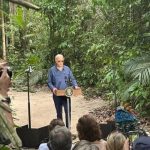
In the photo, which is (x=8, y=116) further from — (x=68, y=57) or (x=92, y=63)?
(x=68, y=57)

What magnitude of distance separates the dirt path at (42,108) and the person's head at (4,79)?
25.0 ft

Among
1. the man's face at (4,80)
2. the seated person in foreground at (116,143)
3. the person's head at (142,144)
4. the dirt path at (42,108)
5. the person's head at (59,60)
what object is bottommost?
the dirt path at (42,108)

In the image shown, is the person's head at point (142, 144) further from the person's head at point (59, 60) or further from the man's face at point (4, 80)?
the person's head at point (59, 60)

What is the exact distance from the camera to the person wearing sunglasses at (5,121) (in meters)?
1.15

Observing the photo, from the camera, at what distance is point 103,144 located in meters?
3.60

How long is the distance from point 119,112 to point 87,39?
29.7 feet

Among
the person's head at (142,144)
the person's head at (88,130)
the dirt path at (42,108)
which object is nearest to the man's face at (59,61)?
the dirt path at (42,108)

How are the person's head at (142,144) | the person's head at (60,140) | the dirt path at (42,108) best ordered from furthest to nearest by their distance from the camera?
the dirt path at (42,108) < the person's head at (60,140) < the person's head at (142,144)

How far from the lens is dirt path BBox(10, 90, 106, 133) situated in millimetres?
10172

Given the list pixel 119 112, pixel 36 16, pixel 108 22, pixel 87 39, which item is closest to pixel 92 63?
pixel 87 39

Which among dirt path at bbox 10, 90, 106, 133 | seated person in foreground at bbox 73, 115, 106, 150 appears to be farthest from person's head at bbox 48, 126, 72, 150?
dirt path at bbox 10, 90, 106, 133

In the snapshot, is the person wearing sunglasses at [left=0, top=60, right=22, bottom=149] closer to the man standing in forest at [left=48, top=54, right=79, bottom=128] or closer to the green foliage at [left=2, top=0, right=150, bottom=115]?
the man standing in forest at [left=48, top=54, right=79, bottom=128]

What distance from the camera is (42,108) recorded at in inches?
475

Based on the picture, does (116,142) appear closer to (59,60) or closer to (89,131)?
(89,131)
